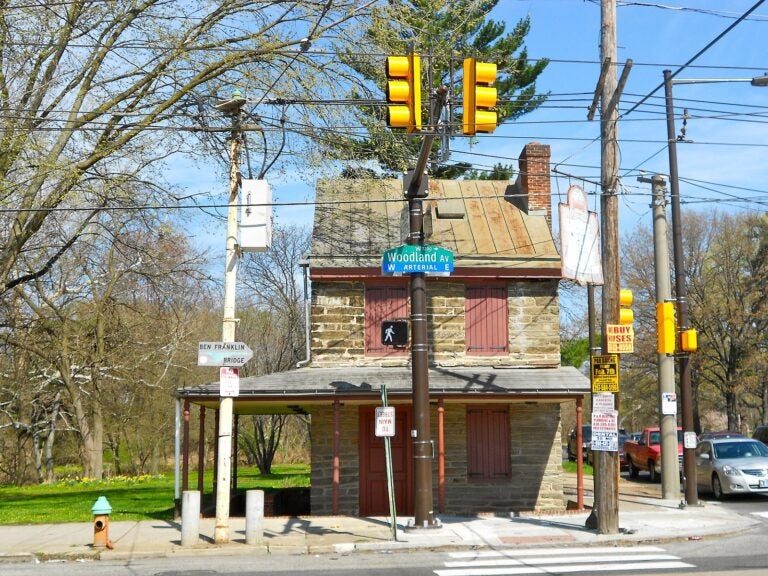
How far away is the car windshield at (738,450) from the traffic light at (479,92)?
47.4ft

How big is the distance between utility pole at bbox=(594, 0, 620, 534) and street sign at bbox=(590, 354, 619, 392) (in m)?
0.18

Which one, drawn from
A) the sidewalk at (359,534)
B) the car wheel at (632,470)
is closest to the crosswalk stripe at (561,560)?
the sidewalk at (359,534)

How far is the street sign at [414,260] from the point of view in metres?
15.7

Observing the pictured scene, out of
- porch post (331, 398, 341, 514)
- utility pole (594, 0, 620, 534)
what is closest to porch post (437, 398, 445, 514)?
porch post (331, 398, 341, 514)

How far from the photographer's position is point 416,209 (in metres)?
16.1

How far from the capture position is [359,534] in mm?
15625

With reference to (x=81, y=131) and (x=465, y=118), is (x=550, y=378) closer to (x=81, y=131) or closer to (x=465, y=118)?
(x=465, y=118)

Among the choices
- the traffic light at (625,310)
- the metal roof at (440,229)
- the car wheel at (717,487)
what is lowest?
the car wheel at (717,487)

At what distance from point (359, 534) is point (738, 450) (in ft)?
37.7

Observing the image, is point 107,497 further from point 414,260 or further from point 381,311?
point 414,260

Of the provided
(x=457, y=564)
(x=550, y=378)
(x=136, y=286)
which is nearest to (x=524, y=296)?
(x=550, y=378)

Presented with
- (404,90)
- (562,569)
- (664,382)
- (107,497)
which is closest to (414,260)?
(404,90)

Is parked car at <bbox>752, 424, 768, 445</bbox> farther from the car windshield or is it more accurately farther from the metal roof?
the metal roof

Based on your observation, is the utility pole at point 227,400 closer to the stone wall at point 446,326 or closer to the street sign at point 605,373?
the stone wall at point 446,326
